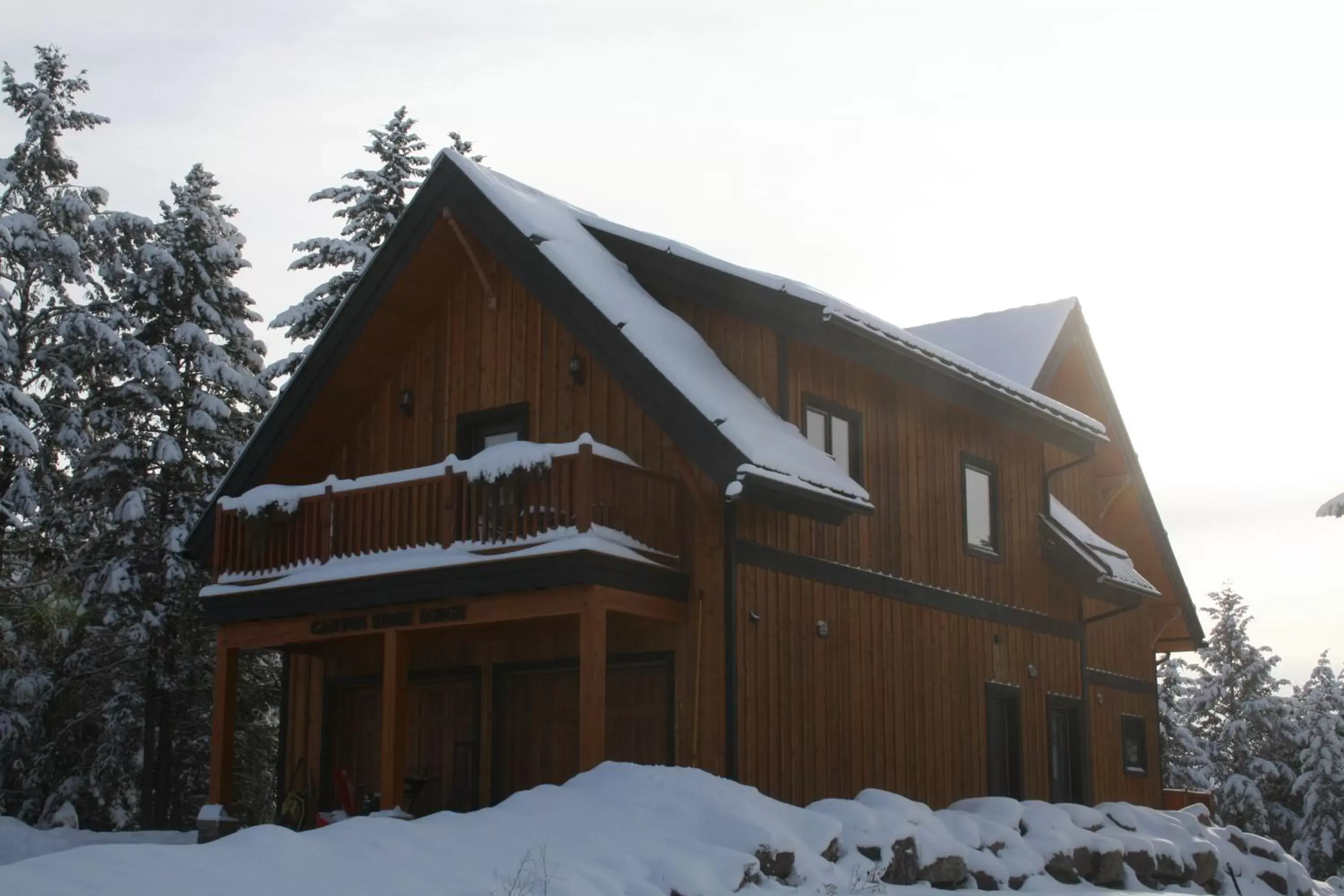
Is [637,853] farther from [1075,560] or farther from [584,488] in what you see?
[1075,560]

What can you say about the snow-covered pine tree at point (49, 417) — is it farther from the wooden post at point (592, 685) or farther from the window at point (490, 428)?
the wooden post at point (592, 685)

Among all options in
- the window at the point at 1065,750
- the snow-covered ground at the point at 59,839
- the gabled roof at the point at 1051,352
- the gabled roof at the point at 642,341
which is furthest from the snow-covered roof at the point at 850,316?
the snow-covered ground at the point at 59,839

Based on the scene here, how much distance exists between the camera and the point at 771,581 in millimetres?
17453

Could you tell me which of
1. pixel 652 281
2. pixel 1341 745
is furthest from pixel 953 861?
pixel 1341 745

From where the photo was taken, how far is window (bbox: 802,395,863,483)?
1895 cm

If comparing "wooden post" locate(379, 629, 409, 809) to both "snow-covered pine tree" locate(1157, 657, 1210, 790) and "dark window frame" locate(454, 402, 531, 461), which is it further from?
"snow-covered pine tree" locate(1157, 657, 1210, 790)

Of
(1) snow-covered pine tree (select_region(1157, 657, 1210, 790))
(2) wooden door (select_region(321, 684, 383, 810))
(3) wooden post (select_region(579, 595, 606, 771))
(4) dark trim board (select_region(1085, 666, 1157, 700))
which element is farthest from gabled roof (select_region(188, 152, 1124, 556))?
(1) snow-covered pine tree (select_region(1157, 657, 1210, 790))

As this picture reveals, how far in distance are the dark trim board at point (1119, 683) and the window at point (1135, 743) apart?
0.50m

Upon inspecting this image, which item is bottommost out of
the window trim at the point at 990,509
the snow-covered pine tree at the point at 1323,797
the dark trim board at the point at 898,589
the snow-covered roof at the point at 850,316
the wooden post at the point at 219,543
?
the snow-covered pine tree at the point at 1323,797

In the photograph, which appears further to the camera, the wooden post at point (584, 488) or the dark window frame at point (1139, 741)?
the dark window frame at point (1139, 741)

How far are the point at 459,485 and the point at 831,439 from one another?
4862 millimetres

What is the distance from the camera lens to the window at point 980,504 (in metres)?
21.7

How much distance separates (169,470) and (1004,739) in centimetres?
1526

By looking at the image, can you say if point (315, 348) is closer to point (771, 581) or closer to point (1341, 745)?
point (771, 581)
